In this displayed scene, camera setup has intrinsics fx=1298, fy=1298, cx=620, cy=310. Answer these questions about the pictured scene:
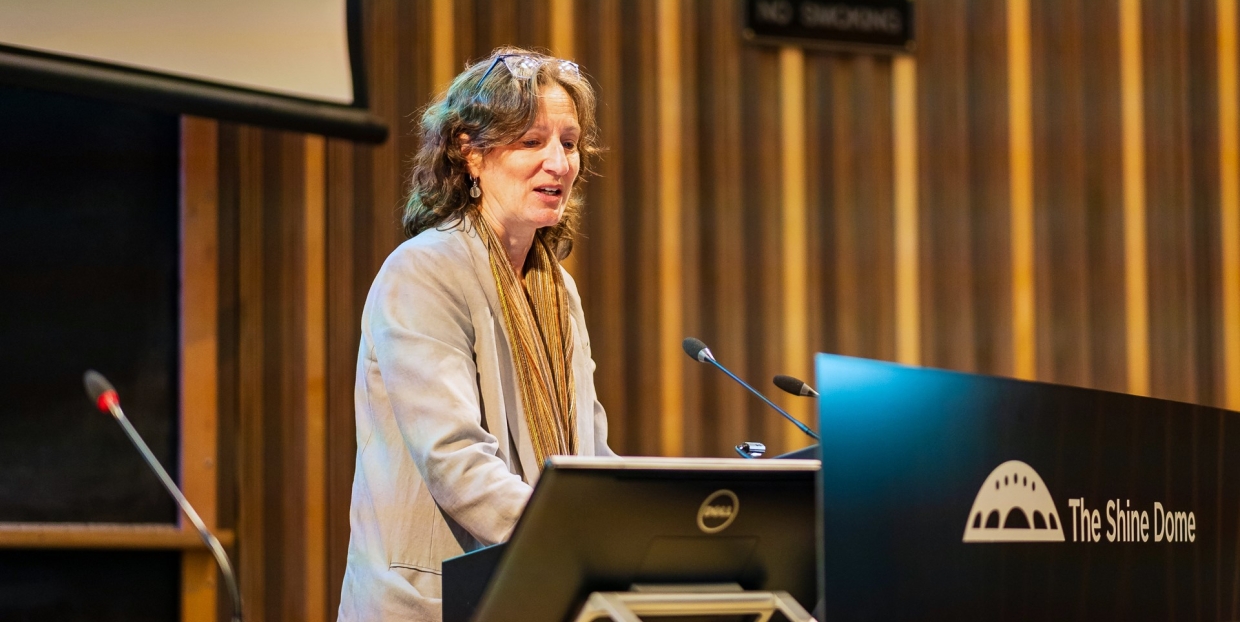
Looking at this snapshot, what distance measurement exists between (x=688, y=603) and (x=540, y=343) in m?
0.84

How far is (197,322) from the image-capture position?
→ 357cm

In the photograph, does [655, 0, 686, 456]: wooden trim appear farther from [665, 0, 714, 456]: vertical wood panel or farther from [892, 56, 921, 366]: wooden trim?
[892, 56, 921, 366]: wooden trim

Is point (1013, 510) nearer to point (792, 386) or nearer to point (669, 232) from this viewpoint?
point (792, 386)

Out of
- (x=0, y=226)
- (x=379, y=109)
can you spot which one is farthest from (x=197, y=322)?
(x=379, y=109)

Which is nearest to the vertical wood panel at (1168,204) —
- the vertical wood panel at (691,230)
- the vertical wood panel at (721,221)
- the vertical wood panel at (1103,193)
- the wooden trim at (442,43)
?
the vertical wood panel at (1103,193)

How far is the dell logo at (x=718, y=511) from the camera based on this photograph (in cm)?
149

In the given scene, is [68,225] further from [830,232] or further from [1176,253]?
[1176,253]

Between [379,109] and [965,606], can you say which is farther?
[379,109]

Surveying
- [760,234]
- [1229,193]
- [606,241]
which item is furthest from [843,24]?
[1229,193]

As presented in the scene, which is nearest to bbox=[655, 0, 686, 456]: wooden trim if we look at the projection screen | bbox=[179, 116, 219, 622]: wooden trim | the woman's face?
the projection screen

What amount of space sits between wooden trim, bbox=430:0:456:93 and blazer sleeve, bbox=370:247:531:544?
6.14ft

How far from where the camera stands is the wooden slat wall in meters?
3.68

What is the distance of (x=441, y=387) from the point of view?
191 cm

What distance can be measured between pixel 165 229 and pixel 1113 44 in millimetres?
3228
